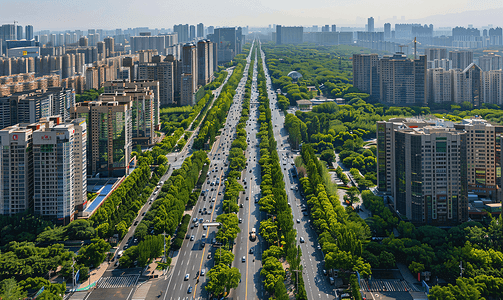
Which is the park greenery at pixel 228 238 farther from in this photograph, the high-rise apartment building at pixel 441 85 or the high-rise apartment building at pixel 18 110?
the high-rise apartment building at pixel 441 85

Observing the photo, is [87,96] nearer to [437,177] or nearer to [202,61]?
[202,61]

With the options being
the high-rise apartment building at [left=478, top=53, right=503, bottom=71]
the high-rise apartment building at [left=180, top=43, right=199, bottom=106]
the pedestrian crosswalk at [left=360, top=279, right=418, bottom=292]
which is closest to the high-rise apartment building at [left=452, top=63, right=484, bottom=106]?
the high-rise apartment building at [left=478, top=53, right=503, bottom=71]

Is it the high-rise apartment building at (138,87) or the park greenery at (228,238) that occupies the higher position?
the high-rise apartment building at (138,87)

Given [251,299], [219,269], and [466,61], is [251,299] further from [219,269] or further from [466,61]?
[466,61]

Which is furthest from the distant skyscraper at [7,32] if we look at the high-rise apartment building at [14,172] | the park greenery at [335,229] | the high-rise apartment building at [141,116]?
the park greenery at [335,229]

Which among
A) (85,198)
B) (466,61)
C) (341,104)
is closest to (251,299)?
(85,198)

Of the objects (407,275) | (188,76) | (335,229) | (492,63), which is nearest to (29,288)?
(335,229)

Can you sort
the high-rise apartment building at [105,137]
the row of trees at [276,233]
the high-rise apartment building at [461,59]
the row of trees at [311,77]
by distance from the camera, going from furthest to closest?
the high-rise apartment building at [461,59]
the row of trees at [311,77]
the high-rise apartment building at [105,137]
the row of trees at [276,233]
